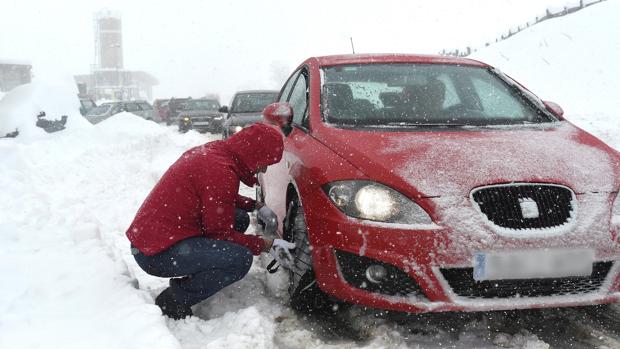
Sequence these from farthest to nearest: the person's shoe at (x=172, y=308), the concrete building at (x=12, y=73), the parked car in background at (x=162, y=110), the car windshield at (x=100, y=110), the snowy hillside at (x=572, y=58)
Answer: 1. the concrete building at (x=12, y=73)
2. the parked car in background at (x=162, y=110)
3. the car windshield at (x=100, y=110)
4. the snowy hillside at (x=572, y=58)
5. the person's shoe at (x=172, y=308)

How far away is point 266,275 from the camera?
12.8 ft

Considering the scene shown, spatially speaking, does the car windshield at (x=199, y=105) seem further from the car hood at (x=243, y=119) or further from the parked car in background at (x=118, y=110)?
the car hood at (x=243, y=119)

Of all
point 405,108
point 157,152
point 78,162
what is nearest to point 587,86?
point 157,152

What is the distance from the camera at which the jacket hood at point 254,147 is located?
10.7ft

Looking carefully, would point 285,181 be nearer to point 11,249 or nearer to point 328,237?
point 328,237

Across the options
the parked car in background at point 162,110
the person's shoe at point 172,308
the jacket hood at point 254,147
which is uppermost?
the jacket hood at point 254,147

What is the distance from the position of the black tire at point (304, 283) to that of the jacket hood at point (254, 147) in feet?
1.12

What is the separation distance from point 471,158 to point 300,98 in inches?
72.8

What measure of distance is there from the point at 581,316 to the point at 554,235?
2.89 ft

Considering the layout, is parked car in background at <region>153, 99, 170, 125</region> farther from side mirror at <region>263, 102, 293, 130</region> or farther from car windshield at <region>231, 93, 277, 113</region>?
side mirror at <region>263, 102, 293, 130</region>

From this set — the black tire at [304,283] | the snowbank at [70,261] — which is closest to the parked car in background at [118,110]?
the snowbank at [70,261]

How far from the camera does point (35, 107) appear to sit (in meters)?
15.2

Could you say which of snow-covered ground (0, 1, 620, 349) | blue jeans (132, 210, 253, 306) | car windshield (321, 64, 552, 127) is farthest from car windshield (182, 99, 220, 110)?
blue jeans (132, 210, 253, 306)

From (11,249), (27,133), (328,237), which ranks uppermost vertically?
(328,237)
